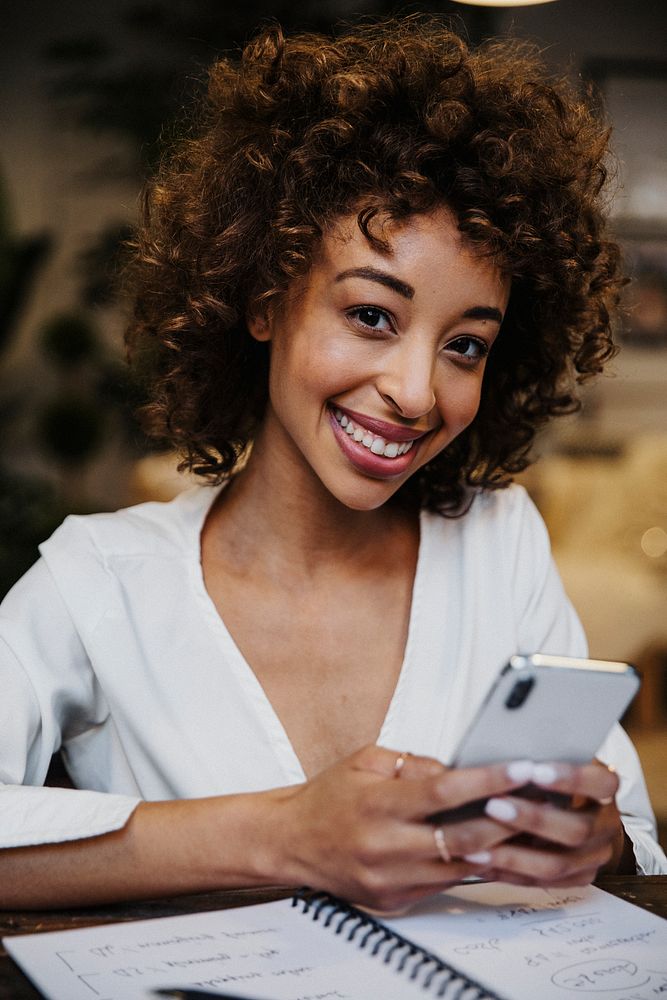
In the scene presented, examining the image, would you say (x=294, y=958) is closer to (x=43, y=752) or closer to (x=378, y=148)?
(x=43, y=752)

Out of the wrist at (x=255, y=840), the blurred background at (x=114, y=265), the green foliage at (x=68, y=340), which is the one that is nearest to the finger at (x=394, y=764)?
the wrist at (x=255, y=840)

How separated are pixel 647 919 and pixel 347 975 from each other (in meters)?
0.27

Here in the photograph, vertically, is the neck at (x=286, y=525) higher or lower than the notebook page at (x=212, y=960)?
higher

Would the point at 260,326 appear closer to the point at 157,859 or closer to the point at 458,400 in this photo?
the point at 458,400

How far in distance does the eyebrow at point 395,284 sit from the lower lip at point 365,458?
15 cm

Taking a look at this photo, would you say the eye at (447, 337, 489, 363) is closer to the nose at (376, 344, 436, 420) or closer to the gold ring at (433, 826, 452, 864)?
the nose at (376, 344, 436, 420)

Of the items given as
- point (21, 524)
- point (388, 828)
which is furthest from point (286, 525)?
point (21, 524)

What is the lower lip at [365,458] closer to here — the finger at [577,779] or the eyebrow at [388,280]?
the eyebrow at [388,280]

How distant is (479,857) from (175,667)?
56 cm

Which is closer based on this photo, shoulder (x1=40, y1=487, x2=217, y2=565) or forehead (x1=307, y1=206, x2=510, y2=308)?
forehead (x1=307, y1=206, x2=510, y2=308)

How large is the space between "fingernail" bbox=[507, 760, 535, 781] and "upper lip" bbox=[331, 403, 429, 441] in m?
0.51

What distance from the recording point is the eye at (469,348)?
122cm

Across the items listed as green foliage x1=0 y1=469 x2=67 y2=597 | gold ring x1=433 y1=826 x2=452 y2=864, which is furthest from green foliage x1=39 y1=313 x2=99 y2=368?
gold ring x1=433 y1=826 x2=452 y2=864

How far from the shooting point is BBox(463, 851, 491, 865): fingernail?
31.1 inches
